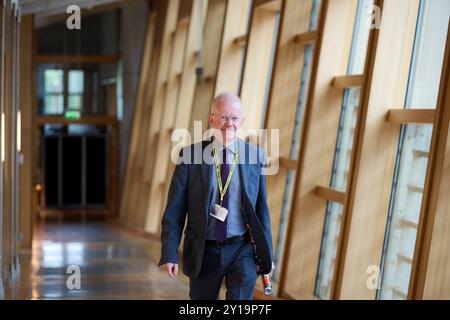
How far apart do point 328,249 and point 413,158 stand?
170cm

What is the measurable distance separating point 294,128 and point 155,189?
22.2ft

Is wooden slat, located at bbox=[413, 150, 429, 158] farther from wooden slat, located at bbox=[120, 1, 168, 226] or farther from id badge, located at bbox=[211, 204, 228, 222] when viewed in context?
wooden slat, located at bbox=[120, 1, 168, 226]

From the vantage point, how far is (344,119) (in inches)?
262

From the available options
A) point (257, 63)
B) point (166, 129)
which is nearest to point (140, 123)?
point (166, 129)

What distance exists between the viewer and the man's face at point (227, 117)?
356cm

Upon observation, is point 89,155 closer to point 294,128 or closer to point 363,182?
point 294,128

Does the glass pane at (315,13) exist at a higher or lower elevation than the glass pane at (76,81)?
higher

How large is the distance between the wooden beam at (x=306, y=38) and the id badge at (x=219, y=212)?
3536 millimetres

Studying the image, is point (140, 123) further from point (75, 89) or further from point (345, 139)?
point (345, 139)

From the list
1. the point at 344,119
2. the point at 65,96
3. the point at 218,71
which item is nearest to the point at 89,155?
the point at 65,96

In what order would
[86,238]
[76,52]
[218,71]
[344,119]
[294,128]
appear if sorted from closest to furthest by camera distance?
[344,119], [294,128], [218,71], [86,238], [76,52]

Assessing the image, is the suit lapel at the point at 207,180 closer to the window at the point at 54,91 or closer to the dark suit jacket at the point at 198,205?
the dark suit jacket at the point at 198,205

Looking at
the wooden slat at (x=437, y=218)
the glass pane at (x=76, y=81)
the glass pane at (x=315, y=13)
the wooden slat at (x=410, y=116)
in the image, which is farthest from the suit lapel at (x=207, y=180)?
the glass pane at (x=76, y=81)

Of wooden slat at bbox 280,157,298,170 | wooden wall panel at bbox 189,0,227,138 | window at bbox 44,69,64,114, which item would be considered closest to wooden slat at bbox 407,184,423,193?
wooden slat at bbox 280,157,298,170
